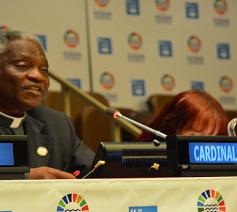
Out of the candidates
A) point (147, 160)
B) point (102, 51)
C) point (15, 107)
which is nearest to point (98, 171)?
point (147, 160)

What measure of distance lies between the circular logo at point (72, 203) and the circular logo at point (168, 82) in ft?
15.0

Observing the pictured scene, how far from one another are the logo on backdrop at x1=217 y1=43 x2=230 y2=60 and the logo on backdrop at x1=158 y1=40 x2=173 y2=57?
52cm

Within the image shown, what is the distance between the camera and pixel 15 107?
2465 millimetres

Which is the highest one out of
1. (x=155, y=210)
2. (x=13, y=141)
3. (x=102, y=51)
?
(x=102, y=51)

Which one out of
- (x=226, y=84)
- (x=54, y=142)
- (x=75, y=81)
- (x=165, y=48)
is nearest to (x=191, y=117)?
(x=54, y=142)

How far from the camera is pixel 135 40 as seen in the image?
19.3 feet

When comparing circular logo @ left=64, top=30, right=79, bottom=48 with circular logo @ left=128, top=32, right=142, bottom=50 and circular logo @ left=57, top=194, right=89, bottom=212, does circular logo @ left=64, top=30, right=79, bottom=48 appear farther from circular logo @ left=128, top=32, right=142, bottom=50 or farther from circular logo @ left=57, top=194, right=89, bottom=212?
circular logo @ left=57, top=194, right=89, bottom=212

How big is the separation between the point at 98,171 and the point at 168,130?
40.6 inches

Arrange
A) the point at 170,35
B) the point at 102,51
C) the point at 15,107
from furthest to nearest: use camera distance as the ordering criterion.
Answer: the point at 170,35, the point at 102,51, the point at 15,107

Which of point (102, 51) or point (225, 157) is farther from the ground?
point (102, 51)

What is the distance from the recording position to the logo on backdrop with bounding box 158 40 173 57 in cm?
596

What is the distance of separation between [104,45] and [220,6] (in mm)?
→ 1350

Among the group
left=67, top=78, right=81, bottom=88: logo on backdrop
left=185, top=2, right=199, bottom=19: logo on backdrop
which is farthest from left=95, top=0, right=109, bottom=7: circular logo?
left=185, top=2, right=199, bottom=19: logo on backdrop

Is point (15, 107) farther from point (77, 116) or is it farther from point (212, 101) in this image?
point (77, 116)
